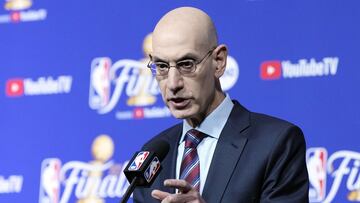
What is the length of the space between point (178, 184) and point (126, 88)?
141 centimetres

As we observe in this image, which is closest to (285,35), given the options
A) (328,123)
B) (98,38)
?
(328,123)

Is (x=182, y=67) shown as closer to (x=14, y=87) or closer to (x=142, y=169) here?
(x=142, y=169)

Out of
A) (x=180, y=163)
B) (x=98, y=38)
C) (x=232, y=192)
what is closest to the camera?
(x=232, y=192)

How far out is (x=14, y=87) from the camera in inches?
118

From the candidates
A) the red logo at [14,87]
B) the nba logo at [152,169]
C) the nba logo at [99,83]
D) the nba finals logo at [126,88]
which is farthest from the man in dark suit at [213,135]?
the red logo at [14,87]

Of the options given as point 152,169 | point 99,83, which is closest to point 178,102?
point 152,169

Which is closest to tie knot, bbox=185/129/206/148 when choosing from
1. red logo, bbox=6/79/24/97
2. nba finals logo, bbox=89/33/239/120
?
nba finals logo, bbox=89/33/239/120

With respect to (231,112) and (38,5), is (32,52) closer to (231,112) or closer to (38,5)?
(38,5)

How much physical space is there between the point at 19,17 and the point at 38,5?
9 cm

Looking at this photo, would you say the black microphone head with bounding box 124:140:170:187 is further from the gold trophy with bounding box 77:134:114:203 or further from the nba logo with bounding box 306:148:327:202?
the gold trophy with bounding box 77:134:114:203

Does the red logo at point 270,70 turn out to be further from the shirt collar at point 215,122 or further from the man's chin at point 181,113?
the man's chin at point 181,113

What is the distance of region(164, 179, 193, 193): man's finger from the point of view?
4.64ft

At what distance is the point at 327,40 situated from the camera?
2.46 metres

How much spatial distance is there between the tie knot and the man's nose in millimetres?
136
